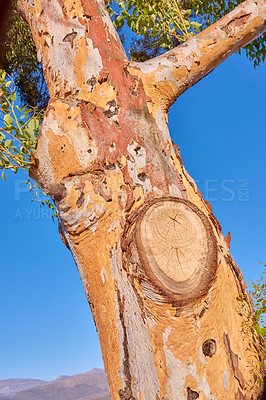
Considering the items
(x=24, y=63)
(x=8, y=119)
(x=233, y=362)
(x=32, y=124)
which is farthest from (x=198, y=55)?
(x=24, y=63)

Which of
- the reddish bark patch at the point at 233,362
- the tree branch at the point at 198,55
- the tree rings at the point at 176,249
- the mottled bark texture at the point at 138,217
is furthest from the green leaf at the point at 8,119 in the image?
the reddish bark patch at the point at 233,362

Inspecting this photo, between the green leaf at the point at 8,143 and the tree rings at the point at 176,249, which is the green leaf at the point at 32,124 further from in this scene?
the tree rings at the point at 176,249

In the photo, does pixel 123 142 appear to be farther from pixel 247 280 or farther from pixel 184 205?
pixel 247 280

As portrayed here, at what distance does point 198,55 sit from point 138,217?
1340mm

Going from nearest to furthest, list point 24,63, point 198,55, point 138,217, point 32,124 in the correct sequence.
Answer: point 138,217 < point 198,55 < point 32,124 < point 24,63

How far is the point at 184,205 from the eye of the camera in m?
1.99

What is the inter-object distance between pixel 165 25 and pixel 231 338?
3.38 meters

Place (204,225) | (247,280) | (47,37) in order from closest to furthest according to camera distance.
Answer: (204,225)
(247,280)
(47,37)

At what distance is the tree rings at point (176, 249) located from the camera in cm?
178

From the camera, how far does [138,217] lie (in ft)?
6.25

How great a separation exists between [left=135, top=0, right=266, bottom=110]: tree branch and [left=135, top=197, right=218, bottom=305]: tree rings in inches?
34.6

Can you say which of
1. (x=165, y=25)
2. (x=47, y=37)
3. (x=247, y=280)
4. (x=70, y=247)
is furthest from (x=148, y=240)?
(x=165, y=25)

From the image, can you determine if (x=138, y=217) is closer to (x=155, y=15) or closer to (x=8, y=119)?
(x=8, y=119)

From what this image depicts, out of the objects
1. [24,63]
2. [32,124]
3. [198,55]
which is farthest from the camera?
[24,63]
